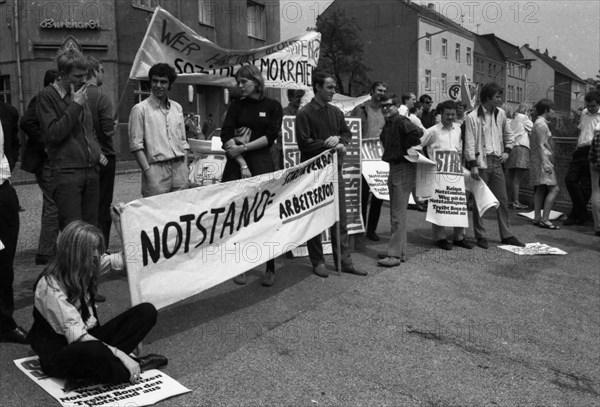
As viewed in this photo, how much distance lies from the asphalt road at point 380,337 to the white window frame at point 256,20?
86.9 feet

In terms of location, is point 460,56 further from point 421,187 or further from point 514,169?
point 421,187

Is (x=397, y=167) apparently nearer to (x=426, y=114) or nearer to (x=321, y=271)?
(x=321, y=271)

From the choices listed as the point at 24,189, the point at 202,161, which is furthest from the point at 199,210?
the point at 24,189

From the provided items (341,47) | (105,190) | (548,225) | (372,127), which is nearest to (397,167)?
(372,127)

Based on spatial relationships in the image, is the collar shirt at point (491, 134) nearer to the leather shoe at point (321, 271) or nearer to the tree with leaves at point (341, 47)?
the leather shoe at point (321, 271)

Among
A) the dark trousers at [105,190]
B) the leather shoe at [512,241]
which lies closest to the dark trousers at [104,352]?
the dark trousers at [105,190]

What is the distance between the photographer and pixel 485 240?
827 cm

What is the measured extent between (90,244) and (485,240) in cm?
597

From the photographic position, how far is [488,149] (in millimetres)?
8141

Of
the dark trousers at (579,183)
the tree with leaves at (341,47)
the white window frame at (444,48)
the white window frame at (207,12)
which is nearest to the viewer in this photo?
the dark trousers at (579,183)

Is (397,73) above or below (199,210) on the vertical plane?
above

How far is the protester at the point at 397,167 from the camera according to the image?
698 cm

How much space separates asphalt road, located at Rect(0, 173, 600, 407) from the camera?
4.01 m

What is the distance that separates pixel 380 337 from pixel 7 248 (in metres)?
2.91
